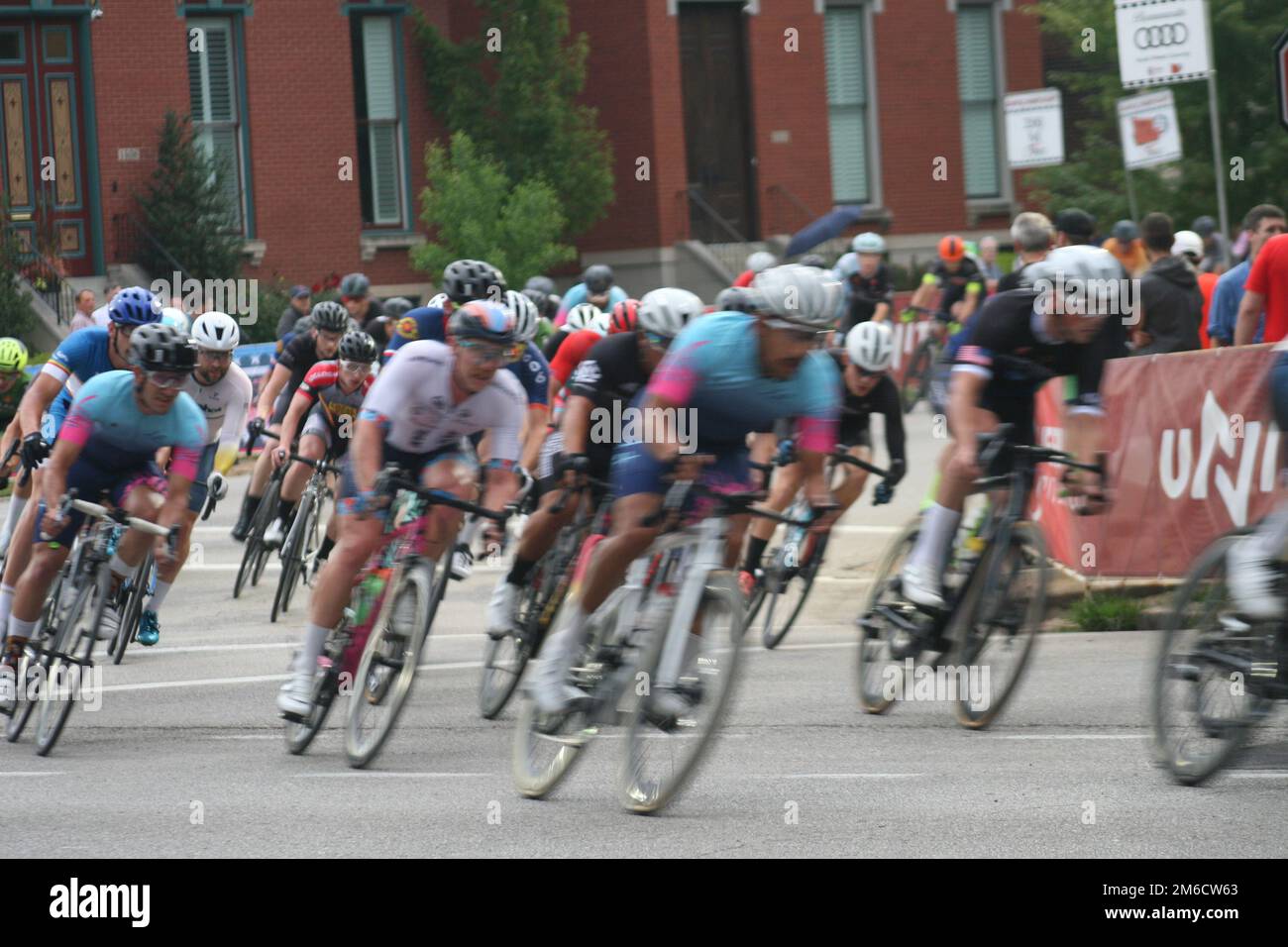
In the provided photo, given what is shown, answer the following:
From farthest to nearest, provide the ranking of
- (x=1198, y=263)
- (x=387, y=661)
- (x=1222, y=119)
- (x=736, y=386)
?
1. (x=1222, y=119)
2. (x=1198, y=263)
3. (x=387, y=661)
4. (x=736, y=386)

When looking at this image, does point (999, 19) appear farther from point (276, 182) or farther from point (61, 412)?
point (61, 412)

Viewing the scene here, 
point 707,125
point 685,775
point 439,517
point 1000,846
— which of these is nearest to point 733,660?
point 685,775

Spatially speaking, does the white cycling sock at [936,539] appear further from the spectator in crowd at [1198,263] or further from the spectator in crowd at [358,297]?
the spectator in crowd at [358,297]

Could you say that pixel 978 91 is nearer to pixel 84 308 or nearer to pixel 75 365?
pixel 84 308

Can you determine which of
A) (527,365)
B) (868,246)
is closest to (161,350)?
(527,365)

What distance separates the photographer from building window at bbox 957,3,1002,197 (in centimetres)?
3584

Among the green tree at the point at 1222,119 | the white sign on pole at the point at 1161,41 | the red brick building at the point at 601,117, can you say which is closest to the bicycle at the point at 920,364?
the green tree at the point at 1222,119

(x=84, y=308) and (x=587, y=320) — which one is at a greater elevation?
(x=84, y=308)

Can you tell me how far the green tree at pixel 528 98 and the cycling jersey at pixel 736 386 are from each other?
23701 mm

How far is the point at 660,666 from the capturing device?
7113 millimetres

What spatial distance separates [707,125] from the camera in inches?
1330

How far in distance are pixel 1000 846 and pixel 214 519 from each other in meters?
15.5

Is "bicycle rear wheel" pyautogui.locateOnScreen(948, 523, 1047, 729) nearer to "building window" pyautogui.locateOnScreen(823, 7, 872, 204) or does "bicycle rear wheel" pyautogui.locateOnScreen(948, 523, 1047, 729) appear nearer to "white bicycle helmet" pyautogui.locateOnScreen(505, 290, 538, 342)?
"white bicycle helmet" pyautogui.locateOnScreen(505, 290, 538, 342)

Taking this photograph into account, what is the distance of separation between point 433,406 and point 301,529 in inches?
215
